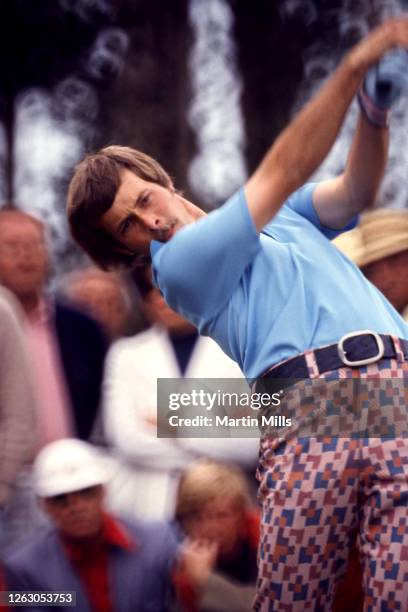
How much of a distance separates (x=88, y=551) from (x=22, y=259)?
0.93 m

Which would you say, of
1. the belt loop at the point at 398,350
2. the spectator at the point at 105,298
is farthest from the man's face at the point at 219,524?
the belt loop at the point at 398,350

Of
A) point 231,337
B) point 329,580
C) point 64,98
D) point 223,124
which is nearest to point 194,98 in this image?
point 223,124

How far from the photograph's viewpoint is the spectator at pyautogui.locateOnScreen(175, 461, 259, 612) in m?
3.03

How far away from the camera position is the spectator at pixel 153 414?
324 cm

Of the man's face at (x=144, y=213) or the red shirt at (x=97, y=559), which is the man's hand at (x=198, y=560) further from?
the man's face at (x=144, y=213)

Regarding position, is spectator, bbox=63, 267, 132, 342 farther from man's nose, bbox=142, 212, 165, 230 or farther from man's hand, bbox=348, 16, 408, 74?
man's hand, bbox=348, 16, 408, 74

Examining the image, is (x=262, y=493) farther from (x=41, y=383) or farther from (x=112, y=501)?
(x=41, y=383)

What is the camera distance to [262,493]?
87.7 inches

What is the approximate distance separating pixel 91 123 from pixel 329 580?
308 cm

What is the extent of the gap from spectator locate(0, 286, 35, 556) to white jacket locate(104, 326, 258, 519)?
10.4 inches

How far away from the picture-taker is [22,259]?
11.4 feet

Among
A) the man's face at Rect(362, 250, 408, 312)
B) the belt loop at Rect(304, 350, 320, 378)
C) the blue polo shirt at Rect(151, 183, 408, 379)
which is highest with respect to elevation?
the man's face at Rect(362, 250, 408, 312)

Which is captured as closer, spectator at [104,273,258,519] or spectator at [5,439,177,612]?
spectator at [5,439,177,612]

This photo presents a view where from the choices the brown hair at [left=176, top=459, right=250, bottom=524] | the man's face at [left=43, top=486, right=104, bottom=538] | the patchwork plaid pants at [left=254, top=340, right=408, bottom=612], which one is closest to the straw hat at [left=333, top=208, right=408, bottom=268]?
the brown hair at [left=176, top=459, right=250, bottom=524]
